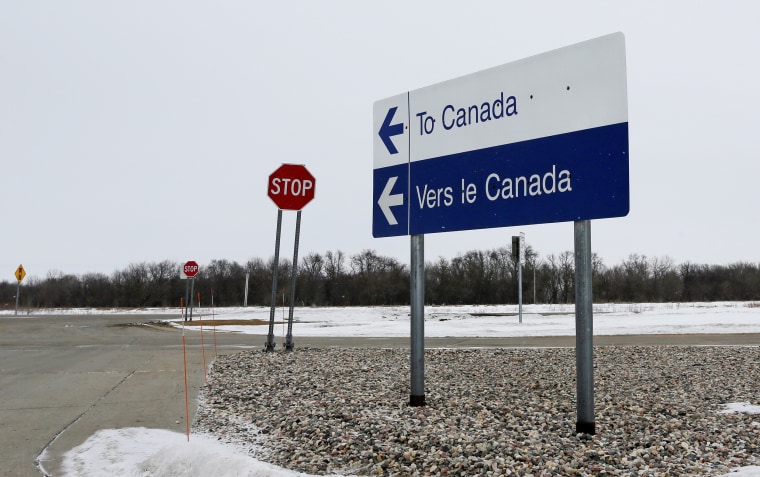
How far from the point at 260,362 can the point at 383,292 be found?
69.6 meters

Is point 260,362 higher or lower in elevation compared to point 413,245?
lower

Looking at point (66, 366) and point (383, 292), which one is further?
point (383, 292)

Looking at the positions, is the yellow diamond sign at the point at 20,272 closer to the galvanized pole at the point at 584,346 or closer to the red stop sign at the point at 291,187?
the red stop sign at the point at 291,187

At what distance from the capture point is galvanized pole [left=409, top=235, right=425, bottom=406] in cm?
634

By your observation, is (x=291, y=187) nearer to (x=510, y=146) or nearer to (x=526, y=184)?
(x=510, y=146)

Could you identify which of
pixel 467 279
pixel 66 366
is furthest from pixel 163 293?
pixel 66 366

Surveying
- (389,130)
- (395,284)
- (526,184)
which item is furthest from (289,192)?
(395,284)

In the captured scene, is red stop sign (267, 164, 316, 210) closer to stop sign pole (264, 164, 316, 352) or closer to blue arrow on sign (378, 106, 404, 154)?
stop sign pole (264, 164, 316, 352)

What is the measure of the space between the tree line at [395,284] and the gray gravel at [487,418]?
213ft

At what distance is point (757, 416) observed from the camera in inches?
222

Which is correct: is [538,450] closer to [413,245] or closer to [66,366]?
[413,245]

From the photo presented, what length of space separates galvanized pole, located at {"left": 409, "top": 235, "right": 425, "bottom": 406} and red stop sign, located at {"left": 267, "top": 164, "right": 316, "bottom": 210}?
6.46m

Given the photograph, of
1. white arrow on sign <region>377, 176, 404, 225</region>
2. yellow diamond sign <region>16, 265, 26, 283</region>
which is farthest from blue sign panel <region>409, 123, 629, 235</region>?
yellow diamond sign <region>16, 265, 26, 283</region>

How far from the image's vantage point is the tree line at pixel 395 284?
77875 millimetres
